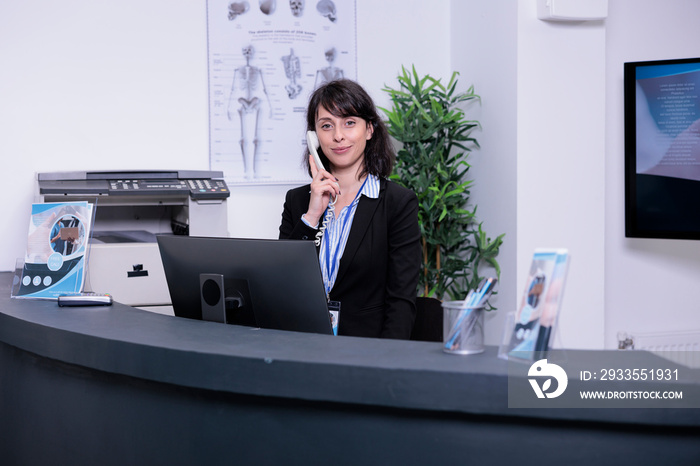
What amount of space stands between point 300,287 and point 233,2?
7.61 ft

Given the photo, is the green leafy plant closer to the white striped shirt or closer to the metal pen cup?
the white striped shirt

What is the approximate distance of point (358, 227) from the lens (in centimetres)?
206

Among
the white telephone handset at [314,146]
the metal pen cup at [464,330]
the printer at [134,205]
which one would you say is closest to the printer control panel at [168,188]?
the printer at [134,205]

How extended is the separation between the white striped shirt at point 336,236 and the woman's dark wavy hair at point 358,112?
10 centimetres

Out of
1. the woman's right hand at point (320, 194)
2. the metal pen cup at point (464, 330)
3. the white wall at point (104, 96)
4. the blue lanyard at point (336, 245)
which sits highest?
the white wall at point (104, 96)

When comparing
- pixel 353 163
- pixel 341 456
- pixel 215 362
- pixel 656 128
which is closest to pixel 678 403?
pixel 341 456

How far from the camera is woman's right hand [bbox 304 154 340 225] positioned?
78.6 inches

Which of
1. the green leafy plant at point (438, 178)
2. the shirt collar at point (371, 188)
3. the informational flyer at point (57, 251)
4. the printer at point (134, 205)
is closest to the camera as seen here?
the informational flyer at point (57, 251)

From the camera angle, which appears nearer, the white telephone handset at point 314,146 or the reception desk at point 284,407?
the reception desk at point 284,407

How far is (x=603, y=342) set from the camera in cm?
324

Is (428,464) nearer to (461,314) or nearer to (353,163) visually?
(461,314)

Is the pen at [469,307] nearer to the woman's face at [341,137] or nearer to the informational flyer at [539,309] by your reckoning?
the informational flyer at [539,309]

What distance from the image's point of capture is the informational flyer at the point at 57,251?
176 centimetres

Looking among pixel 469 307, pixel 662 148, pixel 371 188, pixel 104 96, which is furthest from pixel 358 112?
pixel 662 148
